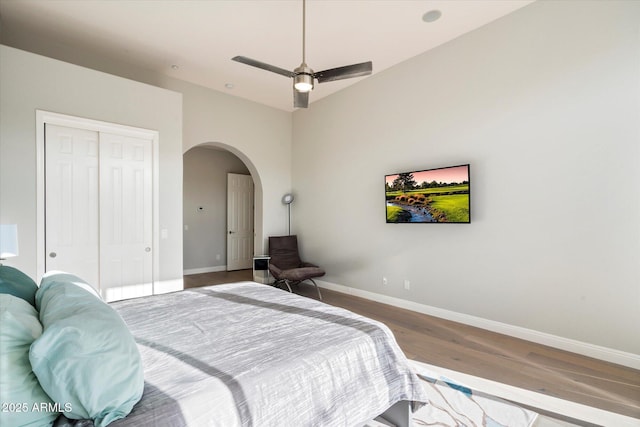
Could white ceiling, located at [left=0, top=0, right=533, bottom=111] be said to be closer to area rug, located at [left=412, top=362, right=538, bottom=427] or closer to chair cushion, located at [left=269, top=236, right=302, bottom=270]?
chair cushion, located at [left=269, top=236, right=302, bottom=270]

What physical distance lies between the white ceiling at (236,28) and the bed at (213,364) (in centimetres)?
293

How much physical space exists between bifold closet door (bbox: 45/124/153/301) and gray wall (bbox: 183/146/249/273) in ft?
9.44

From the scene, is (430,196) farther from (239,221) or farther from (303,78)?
(239,221)

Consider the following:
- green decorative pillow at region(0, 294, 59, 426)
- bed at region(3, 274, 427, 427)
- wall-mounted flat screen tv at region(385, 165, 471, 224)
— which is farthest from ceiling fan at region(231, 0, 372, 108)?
green decorative pillow at region(0, 294, 59, 426)

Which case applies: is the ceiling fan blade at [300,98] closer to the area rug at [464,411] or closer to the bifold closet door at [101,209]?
the bifold closet door at [101,209]

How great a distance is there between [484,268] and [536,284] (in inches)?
19.9

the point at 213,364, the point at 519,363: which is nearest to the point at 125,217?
the point at 213,364

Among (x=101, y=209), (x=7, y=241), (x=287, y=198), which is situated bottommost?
(x=7, y=241)

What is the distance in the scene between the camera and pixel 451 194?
359 centimetres

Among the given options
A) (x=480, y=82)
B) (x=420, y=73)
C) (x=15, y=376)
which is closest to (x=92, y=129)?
(x=15, y=376)

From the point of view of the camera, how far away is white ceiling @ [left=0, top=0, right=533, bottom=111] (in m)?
3.09

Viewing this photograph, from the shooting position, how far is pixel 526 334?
10.2 feet

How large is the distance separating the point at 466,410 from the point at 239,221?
6.20 metres

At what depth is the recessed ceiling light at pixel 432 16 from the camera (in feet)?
10.5
